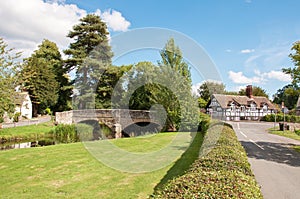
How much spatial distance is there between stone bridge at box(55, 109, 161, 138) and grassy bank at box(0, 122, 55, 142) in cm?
291

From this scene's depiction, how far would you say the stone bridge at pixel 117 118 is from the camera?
22.5 m

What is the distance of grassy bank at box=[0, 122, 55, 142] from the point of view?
65.3 feet

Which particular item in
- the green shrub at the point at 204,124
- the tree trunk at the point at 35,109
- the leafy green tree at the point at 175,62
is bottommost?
the green shrub at the point at 204,124

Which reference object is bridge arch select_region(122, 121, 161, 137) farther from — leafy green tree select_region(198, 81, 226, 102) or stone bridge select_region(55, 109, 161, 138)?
leafy green tree select_region(198, 81, 226, 102)

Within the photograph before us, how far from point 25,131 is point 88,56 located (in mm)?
13102

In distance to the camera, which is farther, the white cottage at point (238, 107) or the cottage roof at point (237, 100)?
the cottage roof at point (237, 100)

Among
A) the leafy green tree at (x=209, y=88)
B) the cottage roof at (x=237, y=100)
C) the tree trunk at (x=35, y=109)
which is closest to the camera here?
the leafy green tree at (x=209, y=88)

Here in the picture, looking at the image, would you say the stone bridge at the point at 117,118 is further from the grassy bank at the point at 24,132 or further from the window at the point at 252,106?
the window at the point at 252,106

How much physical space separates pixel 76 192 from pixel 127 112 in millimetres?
17383

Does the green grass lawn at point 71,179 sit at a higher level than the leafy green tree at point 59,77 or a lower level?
lower

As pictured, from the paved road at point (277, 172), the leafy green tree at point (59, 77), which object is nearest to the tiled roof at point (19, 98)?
the leafy green tree at point (59, 77)

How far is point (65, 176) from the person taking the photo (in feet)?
24.6

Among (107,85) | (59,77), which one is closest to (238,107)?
(107,85)

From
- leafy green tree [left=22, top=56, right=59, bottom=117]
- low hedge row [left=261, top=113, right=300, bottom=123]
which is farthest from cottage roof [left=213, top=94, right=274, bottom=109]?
leafy green tree [left=22, top=56, right=59, bottom=117]
